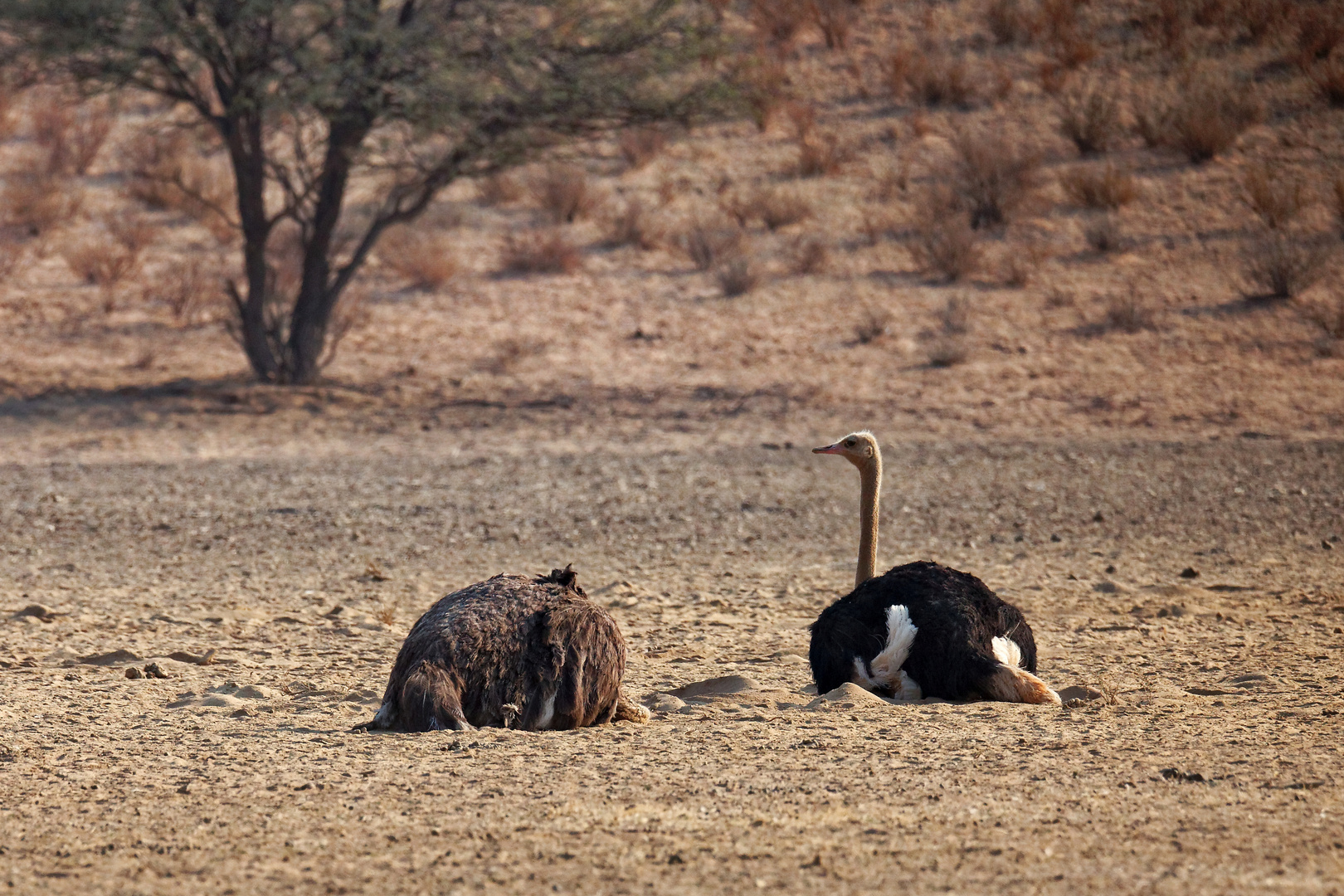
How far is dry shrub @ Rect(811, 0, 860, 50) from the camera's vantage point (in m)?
26.7

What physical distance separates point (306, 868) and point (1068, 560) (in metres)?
6.49

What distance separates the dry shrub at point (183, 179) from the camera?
814 inches

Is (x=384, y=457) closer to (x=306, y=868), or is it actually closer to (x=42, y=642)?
(x=42, y=642)

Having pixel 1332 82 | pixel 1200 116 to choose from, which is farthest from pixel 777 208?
pixel 1332 82

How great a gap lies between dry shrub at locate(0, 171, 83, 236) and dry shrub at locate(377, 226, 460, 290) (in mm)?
4096

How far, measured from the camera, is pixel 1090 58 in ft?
84.7

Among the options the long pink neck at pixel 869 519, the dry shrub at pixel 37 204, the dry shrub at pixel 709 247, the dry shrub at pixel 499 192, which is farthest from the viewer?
the dry shrub at pixel 499 192

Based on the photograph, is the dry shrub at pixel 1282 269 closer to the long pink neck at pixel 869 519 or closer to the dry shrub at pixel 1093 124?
the dry shrub at pixel 1093 124

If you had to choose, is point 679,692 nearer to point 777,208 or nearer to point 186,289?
point 186,289

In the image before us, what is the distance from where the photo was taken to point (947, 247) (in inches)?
746

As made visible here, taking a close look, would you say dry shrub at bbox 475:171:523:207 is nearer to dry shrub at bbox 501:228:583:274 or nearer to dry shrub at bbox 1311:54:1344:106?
dry shrub at bbox 501:228:583:274

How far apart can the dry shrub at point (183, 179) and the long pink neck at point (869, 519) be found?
14557 millimetres

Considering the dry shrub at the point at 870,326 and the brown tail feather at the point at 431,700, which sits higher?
the dry shrub at the point at 870,326

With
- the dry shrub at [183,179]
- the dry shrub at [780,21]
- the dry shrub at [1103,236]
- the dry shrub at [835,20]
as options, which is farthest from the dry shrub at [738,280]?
the dry shrub at [835,20]
